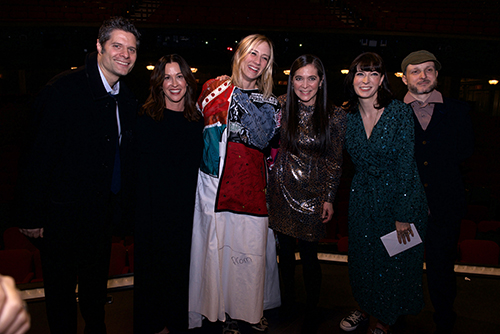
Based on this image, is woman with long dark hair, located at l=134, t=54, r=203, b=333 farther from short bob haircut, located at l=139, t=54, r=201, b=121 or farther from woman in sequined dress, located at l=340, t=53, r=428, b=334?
woman in sequined dress, located at l=340, t=53, r=428, b=334

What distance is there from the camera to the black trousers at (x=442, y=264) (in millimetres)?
1651

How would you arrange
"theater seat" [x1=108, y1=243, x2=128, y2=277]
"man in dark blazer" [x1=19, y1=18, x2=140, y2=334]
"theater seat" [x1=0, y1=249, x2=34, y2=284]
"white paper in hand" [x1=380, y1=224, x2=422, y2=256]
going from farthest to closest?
"theater seat" [x1=108, y1=243, x2=128, y2=277], "theater seat" [x1=0, y1=249, x2=34, y2=284], "white paper in hand" [x1=380, y1=224, x2=422, y2=256], "man in dark blazer" [x1=19, y1=18, x2=140, y2=334]

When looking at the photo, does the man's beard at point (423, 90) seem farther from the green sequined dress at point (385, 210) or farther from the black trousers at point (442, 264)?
the black trousers at point (442, 264)

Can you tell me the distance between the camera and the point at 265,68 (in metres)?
1.73

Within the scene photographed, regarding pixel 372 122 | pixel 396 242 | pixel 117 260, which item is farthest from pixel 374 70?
pixel 117 260

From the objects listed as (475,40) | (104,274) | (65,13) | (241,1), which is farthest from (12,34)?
(475,40)

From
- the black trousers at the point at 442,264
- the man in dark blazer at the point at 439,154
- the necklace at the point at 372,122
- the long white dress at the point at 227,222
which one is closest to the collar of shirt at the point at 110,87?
the long white dress at the point at 227,222

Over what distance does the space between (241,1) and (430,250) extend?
32.8 ft

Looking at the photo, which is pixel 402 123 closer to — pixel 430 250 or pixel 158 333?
pixel 430 250

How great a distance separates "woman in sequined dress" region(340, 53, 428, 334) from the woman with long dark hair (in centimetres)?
85

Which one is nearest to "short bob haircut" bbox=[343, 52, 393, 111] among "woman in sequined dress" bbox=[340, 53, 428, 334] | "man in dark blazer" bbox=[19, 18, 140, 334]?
"woman in sequined dress" bbox=[340, 53, 428, 334]

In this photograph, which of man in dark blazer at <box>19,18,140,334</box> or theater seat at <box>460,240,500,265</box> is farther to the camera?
theater seat at <box>460,240,500,265</box>

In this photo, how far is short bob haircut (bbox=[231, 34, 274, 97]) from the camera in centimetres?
163

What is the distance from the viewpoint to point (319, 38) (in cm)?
857
